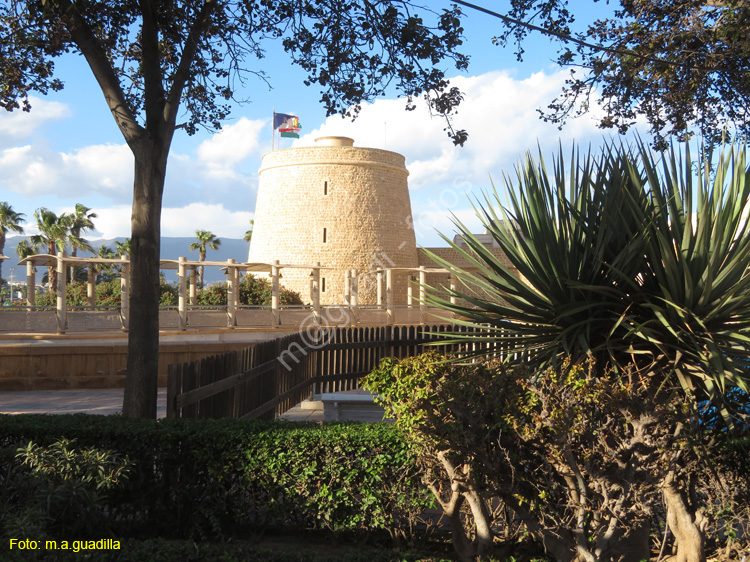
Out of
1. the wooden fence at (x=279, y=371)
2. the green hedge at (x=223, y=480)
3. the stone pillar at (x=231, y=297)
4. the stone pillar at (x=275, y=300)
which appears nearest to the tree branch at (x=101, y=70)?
the wooden fence at (x=279, y=371)

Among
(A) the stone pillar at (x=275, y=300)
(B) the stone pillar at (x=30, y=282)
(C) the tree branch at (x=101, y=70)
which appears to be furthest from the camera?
(A) the stone pillar at (x=275, y=300)

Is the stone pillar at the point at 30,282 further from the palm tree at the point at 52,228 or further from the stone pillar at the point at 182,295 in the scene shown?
the palm tree at the point at 52,228

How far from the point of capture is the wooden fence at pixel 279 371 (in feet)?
17.3

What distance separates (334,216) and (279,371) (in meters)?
22.2

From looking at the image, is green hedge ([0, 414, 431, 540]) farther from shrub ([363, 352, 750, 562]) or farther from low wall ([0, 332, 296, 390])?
low wall ([0, 332, 296, 390])

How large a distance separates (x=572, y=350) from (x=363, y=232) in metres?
26.8

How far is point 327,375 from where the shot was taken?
11.1 metres

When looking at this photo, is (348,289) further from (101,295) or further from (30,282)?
(30,282)

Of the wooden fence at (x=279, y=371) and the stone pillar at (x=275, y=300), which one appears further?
the stone pillar at (x=275, y=300)

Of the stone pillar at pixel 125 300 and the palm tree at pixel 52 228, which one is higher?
the palm tree at pixel 52 228

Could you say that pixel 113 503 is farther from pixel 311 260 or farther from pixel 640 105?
pixel 311 260

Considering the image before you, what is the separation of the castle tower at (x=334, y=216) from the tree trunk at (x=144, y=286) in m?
23.9

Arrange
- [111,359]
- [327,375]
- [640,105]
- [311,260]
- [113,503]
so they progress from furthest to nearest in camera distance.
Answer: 1. [311,260]
2. [111,359]
3. [327,375]
4. [640,105]
5. [113,503]

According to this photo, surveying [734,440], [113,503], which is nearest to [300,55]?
[113,503]
